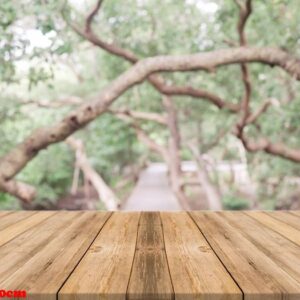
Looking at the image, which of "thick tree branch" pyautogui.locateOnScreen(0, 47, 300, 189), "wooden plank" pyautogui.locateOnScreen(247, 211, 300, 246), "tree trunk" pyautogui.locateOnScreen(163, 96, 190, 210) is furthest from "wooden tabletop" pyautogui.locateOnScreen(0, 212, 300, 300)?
"tree trunk" pyautogui.locateOnScreen(163, 96, 190, 210)

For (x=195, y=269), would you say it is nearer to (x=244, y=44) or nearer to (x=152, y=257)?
(x=152, y=257)

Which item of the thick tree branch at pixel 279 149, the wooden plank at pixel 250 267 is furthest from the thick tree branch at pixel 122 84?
the wooden plank at pixel 250 267

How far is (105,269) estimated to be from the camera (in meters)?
1.24

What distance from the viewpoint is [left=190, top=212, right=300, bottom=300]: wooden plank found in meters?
1.08

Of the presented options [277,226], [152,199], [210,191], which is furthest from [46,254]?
[152,199]

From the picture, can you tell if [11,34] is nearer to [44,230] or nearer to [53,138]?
[53,138]

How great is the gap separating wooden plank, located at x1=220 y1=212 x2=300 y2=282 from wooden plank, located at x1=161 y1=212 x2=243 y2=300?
190mm

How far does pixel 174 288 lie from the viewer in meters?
1.09

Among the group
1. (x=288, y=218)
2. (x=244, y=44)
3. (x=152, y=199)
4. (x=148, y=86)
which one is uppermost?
(x=148, y=86)

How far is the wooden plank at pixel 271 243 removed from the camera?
1308 millimetres

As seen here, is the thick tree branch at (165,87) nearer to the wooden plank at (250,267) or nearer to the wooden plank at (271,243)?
the wooden plank at (271,243)

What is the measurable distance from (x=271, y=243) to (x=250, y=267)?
1.10 feet

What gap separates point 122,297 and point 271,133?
6.46 meters

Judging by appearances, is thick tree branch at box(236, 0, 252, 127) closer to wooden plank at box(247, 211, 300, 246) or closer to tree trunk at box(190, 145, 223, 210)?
wooden plank at box(247, 211, 300, 246)
